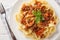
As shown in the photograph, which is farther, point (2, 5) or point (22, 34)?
point (2, 5)

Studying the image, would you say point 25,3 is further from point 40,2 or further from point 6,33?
point 6,33

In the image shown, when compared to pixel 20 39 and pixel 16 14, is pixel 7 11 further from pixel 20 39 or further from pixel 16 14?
pixel 20 39

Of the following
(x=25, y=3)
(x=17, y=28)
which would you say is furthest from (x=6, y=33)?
(x=25, y=3)

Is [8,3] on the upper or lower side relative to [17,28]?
upper

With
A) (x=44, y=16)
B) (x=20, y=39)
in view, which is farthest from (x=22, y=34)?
(x=44, y=16)
